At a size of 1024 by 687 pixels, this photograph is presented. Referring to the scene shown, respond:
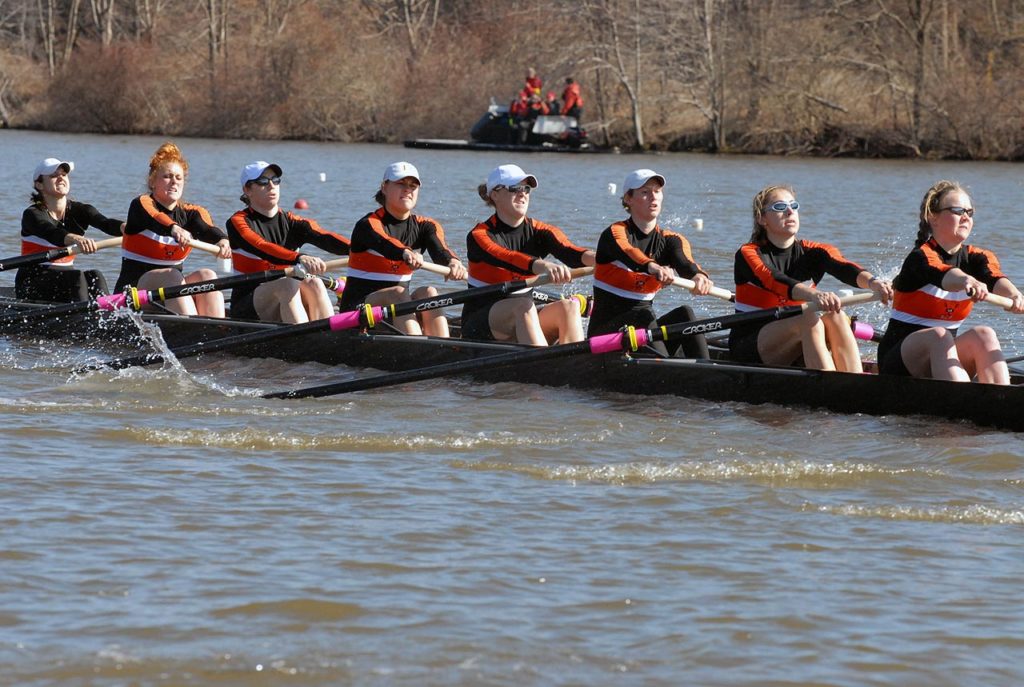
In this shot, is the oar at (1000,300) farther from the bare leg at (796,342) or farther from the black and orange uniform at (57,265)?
the black and orange uniform at (57,265)

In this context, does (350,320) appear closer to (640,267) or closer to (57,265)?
(640,267)

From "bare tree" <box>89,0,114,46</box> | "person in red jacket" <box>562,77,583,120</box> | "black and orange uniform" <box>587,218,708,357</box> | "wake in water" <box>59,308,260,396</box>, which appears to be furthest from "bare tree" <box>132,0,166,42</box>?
"black and orange uniform" <box>587,218,708,357</box>

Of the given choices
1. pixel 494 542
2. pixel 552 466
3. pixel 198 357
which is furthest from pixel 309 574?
pixel 198 357

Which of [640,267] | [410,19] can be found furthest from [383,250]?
[410,19]

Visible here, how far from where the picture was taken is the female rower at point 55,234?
10.4 meters

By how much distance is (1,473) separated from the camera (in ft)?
21.0

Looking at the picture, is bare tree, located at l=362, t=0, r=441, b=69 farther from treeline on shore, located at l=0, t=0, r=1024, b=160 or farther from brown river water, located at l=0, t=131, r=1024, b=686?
brown river water, located at l=0, t=131, r=1024, b=686

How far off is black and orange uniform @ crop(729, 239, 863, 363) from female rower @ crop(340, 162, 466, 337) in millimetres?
1853

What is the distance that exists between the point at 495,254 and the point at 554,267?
52 cm

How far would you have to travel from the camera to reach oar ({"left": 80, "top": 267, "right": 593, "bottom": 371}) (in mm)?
8516

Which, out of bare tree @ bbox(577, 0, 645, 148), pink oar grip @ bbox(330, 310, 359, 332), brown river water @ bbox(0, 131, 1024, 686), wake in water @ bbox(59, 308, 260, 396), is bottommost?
brown river water @ bbox(0, 131, 1024, 686)

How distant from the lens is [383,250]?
916 cm

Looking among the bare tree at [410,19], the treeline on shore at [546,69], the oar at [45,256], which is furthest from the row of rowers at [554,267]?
the bare tree at [410,19]

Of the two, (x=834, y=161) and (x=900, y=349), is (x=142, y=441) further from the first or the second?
(x=834, y=161)
